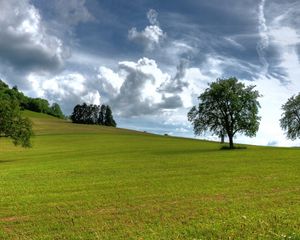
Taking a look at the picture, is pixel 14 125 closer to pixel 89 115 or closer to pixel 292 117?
pixel 292 117

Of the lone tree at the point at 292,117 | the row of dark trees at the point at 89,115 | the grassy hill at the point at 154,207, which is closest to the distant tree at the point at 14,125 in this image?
the grassy hill at the point at 154,207

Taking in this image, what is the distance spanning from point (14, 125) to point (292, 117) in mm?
69552

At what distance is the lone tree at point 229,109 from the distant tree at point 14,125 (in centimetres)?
3370

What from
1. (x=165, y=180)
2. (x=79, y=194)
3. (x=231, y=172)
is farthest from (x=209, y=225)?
(x=231, y=172)

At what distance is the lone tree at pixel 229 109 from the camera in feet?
237

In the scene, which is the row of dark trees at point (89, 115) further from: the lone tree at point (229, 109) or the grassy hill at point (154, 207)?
the grassy hill at point (154, 207)

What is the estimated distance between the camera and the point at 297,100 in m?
94.2

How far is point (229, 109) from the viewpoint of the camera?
72.8 metres

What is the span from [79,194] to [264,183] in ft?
39.1

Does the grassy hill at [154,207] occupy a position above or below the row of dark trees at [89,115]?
below

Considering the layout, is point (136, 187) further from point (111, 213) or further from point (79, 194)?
point (111, 213)

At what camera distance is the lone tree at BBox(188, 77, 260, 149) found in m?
72.2

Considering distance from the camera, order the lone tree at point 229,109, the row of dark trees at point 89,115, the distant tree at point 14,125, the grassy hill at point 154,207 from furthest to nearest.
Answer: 1. the row of dark trees at point 89,115
2. the lone tree at point 229,109
3. the distant tree at point 14,125
4. the grassy hill at point 154,207

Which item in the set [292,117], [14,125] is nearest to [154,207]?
[14,125]
